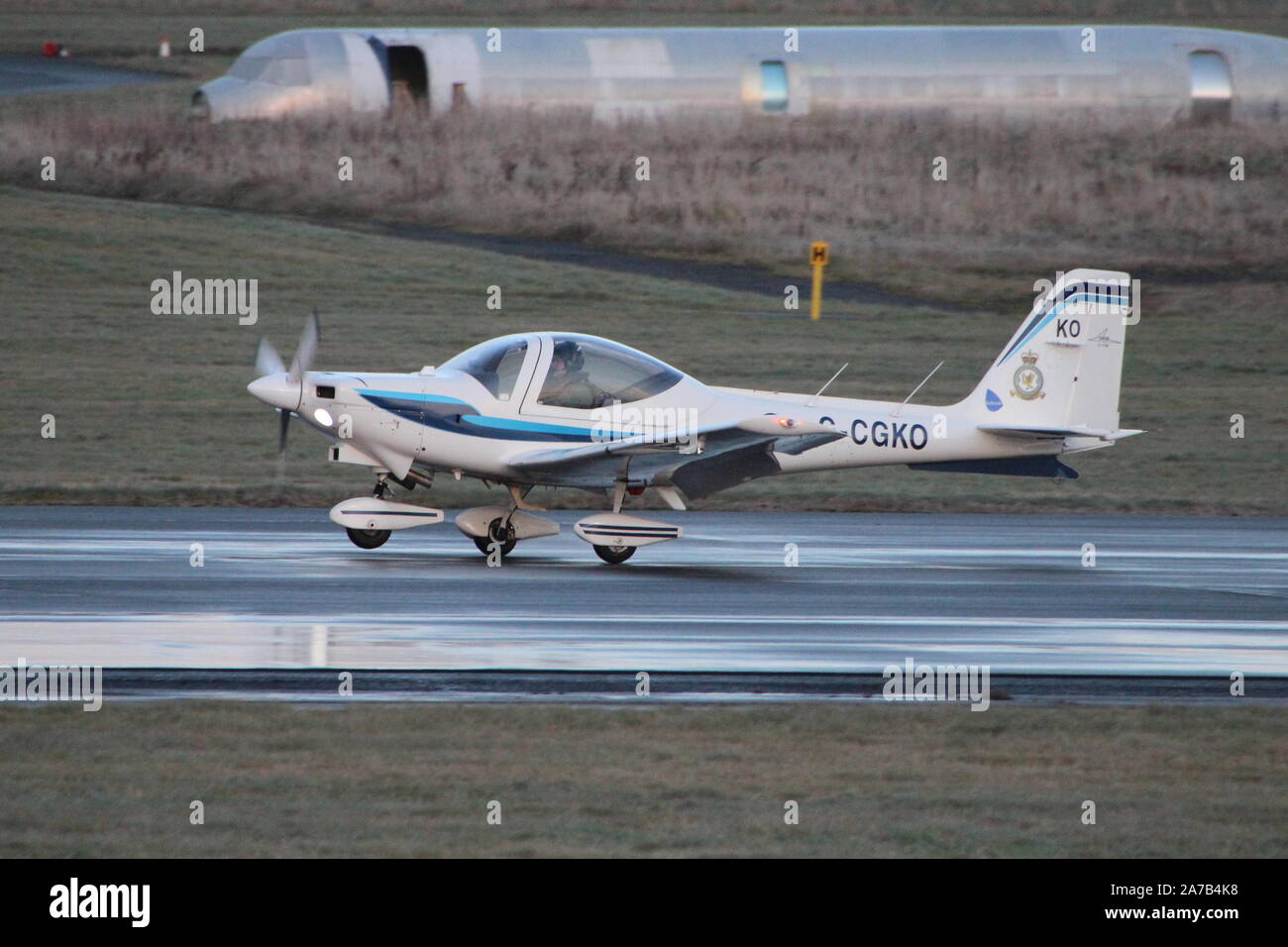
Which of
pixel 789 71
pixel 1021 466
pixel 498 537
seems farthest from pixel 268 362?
pixel 789 71

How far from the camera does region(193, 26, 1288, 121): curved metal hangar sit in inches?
1510

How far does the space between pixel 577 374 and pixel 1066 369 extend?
487 cm

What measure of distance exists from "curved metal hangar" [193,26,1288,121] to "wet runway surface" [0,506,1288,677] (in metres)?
21.5

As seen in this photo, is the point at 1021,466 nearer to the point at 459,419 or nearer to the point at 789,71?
the point at 459,419

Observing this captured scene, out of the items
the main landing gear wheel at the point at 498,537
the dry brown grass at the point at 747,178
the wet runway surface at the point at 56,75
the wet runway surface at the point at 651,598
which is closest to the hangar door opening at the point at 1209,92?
the dry brown grass at the point at 747,178

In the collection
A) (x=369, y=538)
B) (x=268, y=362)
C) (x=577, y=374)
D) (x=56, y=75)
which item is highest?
(x=56, y=75)

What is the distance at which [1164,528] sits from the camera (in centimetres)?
1889

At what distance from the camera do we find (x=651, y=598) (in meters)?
13.4

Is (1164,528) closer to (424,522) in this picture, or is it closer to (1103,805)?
(424,522)

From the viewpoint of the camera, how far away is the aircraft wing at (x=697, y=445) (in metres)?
14.2

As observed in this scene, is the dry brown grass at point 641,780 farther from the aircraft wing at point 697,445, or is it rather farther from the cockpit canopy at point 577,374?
the cockpit canopy at point 577,374

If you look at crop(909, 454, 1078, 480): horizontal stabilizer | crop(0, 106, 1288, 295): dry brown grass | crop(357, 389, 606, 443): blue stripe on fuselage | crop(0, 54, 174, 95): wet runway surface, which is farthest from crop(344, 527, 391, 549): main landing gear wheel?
crop(0, 54, 174, 95): wet runway surface

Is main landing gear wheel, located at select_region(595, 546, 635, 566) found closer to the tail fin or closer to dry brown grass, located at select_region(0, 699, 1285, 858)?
the tail fin

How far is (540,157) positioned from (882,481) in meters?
17.7
